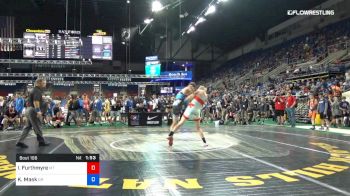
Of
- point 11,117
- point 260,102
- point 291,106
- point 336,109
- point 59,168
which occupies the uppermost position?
point 260,102

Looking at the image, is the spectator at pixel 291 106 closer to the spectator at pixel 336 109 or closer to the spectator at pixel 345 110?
the spectator at pixel 336 109

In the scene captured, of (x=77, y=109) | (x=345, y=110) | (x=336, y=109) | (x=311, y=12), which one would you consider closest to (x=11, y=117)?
(x=77, y=109)

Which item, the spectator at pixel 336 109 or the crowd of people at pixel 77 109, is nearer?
the crowd of people at pixel 77 109

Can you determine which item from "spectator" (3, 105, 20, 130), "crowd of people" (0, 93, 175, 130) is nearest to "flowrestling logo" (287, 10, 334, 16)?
"crowd of people" (0, 93, 175, 130)

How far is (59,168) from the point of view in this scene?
12.8 feet

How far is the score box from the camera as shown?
3.87 meters

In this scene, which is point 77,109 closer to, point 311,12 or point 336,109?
point 336,109

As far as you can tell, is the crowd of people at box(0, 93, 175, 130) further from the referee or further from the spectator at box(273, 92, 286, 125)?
the referee

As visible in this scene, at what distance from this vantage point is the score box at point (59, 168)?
12.7 feet

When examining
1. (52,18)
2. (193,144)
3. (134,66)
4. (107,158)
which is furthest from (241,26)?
(107,158)

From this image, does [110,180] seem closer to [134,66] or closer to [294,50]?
[294,50]

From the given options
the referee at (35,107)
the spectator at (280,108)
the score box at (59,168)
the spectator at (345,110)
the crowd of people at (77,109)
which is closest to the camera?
the score box at (59,168)

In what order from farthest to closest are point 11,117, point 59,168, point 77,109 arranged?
point 77,109, point 11,117, point 59,168

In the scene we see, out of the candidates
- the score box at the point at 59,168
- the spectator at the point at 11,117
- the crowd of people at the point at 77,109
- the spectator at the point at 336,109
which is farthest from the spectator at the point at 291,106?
the score box at the point at 59,168
